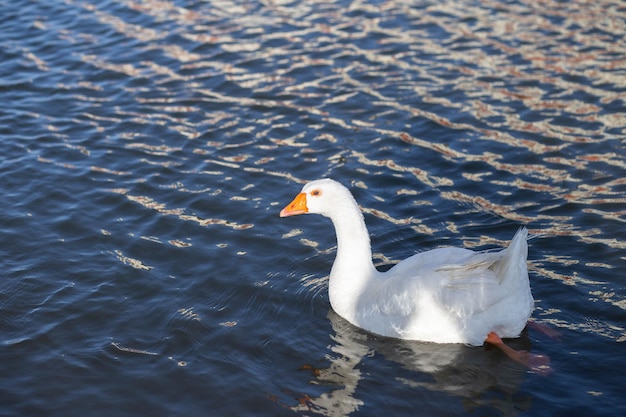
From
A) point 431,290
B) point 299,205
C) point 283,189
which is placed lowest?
point 283,189

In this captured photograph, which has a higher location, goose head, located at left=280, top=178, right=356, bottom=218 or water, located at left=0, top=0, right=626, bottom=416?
goose head, located at left=280, top=178, right=356, bottom=218

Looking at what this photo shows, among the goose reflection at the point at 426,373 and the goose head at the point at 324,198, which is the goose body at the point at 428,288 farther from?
the goose reflection at the point at 426,373

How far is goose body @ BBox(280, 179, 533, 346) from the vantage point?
26.3ft

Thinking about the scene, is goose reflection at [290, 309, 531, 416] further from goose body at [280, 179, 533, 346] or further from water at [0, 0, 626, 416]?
goose body at [280, 179, 533, 346]

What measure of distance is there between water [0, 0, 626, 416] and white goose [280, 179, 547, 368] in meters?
0.19

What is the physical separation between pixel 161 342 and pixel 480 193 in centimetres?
456

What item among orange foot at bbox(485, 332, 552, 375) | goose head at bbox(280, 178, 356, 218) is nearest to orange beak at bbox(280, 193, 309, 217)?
goose head at bbox(280, 178, 356, 218)

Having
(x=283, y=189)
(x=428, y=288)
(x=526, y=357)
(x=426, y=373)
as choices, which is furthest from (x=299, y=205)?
(x=526, y=357)

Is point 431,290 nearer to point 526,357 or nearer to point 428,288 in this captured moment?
point 428,288

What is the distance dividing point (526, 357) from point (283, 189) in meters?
4.33

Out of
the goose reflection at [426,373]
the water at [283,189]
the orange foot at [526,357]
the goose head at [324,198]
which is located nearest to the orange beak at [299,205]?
the goose head at [324,198]

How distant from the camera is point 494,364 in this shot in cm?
801

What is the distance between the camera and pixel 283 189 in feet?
36.9

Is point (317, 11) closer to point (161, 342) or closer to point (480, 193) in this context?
point (480, 193)
